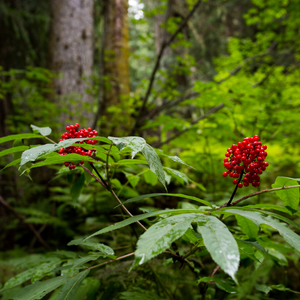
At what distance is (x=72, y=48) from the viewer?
4.26 m

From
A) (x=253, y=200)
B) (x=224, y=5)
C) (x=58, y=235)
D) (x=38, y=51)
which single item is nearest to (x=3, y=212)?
(x=58, y=235)

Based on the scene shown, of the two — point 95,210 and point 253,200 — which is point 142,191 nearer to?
point 95,210

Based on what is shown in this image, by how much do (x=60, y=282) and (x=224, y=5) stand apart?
12645 mm

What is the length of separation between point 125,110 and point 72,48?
1764 millimetres

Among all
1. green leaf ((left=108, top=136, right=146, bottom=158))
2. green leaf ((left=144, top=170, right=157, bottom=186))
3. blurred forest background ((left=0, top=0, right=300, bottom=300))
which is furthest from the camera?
blurred forest background ((left=0, top=0, right=300, bottom=300))

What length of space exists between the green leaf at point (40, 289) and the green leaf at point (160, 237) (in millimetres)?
477

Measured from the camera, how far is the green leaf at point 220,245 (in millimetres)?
440

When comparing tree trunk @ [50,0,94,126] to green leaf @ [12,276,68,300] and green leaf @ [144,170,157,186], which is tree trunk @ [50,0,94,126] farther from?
green leaf @ [12,276,68,300]

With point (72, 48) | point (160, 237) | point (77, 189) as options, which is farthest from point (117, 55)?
point (160, 237)

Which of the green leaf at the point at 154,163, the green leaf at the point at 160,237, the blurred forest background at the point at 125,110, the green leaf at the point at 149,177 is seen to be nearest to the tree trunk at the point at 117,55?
the blurred forest background at the point at 125,110

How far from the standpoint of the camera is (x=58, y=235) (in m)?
2.78

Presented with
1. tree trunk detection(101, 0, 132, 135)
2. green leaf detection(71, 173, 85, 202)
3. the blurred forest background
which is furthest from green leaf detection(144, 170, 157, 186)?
tree trunk detection(101, 0, 132, 135)

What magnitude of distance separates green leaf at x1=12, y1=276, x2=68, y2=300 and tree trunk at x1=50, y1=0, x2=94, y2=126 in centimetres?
343

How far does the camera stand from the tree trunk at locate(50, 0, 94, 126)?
4102 mm
